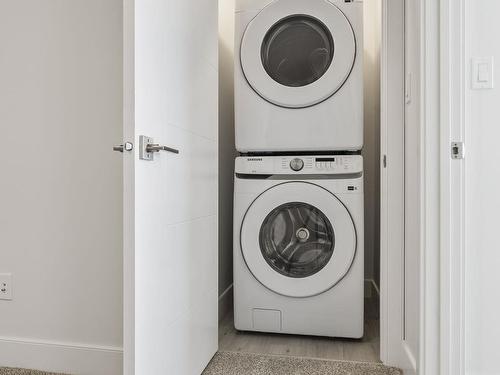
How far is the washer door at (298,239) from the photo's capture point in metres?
1.78

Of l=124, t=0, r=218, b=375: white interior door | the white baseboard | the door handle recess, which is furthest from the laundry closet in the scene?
the door handle recess

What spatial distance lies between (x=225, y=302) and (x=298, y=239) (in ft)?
2.09

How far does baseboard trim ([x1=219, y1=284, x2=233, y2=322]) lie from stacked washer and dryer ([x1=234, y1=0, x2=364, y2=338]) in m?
0.25

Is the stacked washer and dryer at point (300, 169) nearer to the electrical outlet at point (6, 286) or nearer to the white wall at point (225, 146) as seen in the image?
the white wall at point (225, 146)

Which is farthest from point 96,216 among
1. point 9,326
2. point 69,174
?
point 9,326

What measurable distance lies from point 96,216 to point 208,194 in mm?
434
